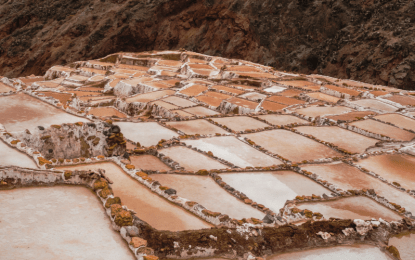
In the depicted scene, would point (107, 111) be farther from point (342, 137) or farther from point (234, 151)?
point (342, 137)

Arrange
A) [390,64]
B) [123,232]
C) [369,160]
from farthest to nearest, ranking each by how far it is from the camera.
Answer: [390,64] → [369,160] → [123,232]

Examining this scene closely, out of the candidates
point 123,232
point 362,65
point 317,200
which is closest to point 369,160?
point 317,200

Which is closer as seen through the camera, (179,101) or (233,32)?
(179,101)

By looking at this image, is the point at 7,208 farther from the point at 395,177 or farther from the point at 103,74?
the point at 103,74

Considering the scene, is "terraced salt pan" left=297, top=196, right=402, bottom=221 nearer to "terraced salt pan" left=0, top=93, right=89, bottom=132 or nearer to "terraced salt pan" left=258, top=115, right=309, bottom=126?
"terraced salt pan" left=0, top=93, right=89, bottom=132

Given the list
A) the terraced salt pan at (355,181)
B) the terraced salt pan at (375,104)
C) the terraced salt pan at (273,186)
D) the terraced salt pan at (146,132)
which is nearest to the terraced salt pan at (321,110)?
the terraced salt pan at (375,104)

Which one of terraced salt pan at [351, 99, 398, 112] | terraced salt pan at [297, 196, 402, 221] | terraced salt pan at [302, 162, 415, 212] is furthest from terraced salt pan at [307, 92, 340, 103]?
terraced salt pan at [297, 196, 402, 221]

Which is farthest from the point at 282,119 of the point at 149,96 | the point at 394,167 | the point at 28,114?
the point at 28,114
